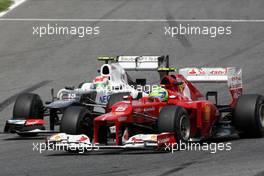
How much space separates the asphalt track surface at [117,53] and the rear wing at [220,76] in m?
1.54

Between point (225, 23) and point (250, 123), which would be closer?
point (250, 123)

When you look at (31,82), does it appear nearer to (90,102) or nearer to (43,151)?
(90,102)

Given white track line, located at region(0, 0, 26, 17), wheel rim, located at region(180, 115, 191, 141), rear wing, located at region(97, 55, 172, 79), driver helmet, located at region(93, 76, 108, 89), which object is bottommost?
wheel rim, located at region(180, 115, 191, 141)

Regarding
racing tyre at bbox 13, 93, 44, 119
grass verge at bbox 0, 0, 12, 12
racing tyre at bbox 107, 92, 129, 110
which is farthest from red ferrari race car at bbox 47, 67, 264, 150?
grass verge at bbox 0, 0, 12, 12

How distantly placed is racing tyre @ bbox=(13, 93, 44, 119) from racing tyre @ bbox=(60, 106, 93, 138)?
235 centimetres

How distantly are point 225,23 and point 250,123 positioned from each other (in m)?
14.5

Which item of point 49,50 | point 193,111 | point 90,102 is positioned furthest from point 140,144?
point 49,50

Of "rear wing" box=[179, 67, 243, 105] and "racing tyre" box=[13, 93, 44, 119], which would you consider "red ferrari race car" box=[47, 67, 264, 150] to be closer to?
"rear wing" box=[179, 67, 243, 105]

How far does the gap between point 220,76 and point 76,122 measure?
3243 millimetres

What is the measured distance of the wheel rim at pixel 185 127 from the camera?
14414 millimetres

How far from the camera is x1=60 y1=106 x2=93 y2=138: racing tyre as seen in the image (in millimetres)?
14578

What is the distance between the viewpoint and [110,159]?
13492 millimetres

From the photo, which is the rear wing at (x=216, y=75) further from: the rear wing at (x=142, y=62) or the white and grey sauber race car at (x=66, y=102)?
the rear wing at (x=142, y=62)

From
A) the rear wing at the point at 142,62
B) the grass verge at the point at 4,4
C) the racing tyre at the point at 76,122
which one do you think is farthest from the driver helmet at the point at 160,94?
the grass verge at the point at 4,4
